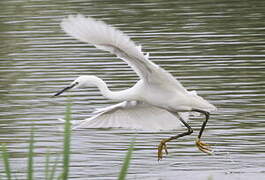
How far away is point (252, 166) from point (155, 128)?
1.21 meters

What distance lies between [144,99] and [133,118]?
47cm

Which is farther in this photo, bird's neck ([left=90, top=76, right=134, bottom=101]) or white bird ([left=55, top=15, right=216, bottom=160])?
bird's neck ([left=90, top=76, right=134, bottom=101])

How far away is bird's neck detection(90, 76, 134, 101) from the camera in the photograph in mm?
8297

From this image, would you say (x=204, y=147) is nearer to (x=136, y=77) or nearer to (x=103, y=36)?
(x=103, y=36)

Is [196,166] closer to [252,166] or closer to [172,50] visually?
[252,166]

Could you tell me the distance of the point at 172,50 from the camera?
52.0 feet

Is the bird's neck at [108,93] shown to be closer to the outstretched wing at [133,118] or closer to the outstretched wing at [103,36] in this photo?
the outstretched wing at [133,118]

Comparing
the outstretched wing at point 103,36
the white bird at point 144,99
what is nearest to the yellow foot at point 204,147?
the white bird at point 144,99

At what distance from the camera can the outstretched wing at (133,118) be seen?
888 cm

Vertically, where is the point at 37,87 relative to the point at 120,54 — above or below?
below

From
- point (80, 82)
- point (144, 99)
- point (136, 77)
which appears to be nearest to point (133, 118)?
point (144, 99)

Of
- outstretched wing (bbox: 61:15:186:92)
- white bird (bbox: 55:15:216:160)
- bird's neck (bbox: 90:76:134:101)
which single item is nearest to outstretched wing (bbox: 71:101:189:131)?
white bird (bbox: 55:15:216:160)

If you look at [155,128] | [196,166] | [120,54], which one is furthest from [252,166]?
[120,54]

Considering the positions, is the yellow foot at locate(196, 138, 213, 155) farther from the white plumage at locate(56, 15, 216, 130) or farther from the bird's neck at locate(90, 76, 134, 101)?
the bird's neck at locate(90, 76, 134, 101)
